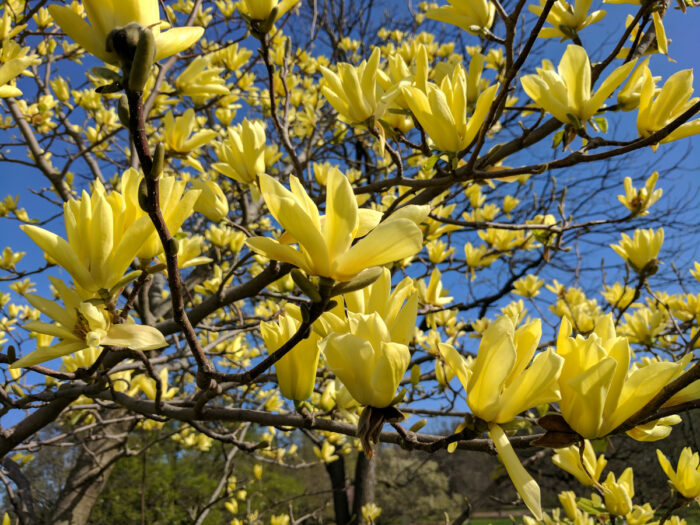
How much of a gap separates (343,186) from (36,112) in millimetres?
3099

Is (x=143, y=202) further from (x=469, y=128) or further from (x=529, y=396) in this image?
(x=469, y=128)

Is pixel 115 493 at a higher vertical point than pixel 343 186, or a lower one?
lower

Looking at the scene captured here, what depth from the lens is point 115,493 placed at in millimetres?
8039

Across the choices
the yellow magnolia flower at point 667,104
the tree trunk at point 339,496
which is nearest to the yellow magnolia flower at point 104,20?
the yellow magnolia flower at point 667,104

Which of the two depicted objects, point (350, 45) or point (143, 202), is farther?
point (350, 45)

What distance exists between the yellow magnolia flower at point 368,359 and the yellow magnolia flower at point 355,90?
645 mm

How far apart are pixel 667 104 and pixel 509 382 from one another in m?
0.74

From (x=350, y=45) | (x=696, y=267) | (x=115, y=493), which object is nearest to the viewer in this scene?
(x=696, y=267)

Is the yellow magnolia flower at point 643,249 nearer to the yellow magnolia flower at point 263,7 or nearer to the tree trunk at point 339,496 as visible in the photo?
the yellow magnolia flower at point 263,7

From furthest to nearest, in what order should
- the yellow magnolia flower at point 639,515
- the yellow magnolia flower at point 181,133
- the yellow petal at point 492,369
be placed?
the yellow magnolia flower at point 639,515
the yellow magnolia flower at point 181,133
the yellow petal at point 492,369

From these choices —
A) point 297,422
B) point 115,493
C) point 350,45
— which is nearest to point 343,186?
point 297,422

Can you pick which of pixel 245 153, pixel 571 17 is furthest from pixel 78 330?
pixel 571 17

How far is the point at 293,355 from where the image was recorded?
67 cm

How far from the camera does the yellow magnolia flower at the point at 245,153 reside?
3.78ft
